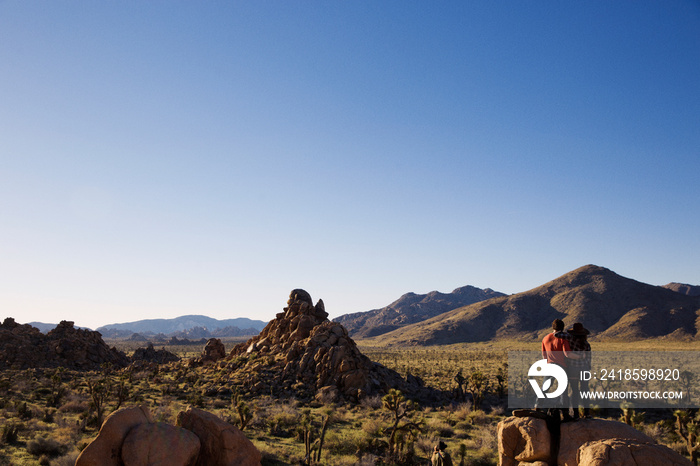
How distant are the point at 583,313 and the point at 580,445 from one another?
13167 cm

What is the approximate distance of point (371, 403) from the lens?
31984mm

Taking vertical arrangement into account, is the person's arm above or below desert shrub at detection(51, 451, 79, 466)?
above

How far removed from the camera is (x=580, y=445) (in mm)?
9016

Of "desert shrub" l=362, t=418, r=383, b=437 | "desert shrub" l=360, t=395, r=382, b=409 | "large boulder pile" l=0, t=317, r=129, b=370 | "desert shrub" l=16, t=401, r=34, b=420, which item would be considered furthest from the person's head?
"large boulder pile" l=0, t=317, r=129, b=370

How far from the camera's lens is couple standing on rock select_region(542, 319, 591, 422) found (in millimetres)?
9164

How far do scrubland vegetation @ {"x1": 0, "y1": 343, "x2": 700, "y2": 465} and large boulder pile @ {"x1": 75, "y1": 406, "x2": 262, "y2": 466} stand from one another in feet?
Result: 27.2

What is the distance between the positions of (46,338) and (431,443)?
197ft

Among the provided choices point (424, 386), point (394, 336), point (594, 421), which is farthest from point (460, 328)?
point (594, 421)

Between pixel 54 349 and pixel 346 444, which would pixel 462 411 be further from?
pixel 54 349

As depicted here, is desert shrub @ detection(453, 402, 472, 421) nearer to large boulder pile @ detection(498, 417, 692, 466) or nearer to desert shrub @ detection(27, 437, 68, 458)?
large boulder pile @ detection(498, 417, 692, 466)

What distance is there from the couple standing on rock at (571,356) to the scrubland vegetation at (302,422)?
10.6 meters

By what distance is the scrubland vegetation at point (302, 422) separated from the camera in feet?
63.5

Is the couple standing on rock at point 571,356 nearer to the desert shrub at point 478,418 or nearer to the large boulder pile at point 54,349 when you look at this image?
the desert shrub at point 478,418

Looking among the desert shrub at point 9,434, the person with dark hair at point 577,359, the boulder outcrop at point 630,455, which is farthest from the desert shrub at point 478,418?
the desert shrub at point 9,434
